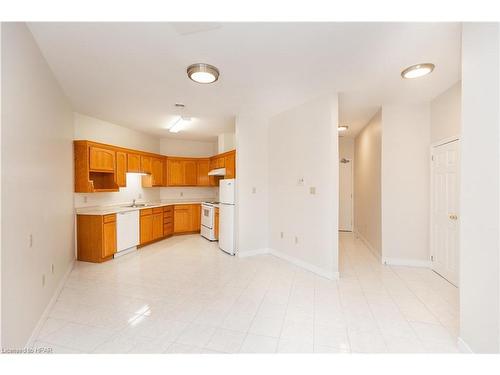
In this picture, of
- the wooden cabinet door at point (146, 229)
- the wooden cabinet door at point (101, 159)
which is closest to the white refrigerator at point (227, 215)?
the wooden cabinet door at point (146, 229)

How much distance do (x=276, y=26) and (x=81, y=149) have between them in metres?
3.82

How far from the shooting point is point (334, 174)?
3145mm

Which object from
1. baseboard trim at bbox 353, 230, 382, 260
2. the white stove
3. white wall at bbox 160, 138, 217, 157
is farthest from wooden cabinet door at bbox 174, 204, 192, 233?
baseboard trim at bbox 353, 230, 382, 260

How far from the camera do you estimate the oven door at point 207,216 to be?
519 cm

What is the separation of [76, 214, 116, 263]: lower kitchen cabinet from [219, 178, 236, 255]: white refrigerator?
2.01 metres

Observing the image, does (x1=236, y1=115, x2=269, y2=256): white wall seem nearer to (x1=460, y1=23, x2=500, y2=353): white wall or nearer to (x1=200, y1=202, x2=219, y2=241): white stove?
(x1=200, y1=202, x2=219, y2=241): white stove

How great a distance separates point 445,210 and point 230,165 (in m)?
3.72

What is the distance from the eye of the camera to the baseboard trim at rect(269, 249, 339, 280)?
3.13m

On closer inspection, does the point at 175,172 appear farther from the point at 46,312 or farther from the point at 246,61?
the point at 246,61

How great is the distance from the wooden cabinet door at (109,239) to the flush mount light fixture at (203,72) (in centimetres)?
301

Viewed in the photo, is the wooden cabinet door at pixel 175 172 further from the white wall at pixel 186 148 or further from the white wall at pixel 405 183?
the white wall at pixel 405 183
